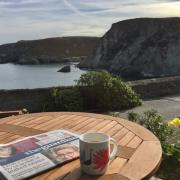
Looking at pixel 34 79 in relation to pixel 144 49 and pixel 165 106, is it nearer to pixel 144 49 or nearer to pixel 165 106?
pixel 165 106

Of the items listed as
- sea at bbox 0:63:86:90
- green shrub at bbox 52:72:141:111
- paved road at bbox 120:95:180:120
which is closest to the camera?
paved road at bbox 120:95:180:120

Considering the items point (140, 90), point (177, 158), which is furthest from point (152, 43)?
point (177, 158)

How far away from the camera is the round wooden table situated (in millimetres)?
2288

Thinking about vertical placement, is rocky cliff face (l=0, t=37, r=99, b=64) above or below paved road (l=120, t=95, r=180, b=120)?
below

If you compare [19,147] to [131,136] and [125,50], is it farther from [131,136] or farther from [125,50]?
[125,50]

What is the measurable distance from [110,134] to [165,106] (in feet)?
21.0

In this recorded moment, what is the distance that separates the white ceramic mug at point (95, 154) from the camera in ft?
7.16

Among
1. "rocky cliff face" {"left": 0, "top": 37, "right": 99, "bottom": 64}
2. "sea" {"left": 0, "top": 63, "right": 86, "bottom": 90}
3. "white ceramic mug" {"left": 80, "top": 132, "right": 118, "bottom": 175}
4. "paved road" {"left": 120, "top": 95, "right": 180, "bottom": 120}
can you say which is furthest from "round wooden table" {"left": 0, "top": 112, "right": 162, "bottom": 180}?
"rocky cliff face" {"left": 0, "top": 37, "right": 99, "bottom": 64}

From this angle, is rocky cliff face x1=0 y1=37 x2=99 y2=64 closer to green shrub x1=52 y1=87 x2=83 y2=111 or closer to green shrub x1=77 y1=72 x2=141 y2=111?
green shrub x1=77 y1=72 x2=141 y2=111

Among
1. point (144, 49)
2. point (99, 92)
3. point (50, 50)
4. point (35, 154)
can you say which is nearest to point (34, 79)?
point (99, 92)

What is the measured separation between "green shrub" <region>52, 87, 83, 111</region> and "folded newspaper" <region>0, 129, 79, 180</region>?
5.53 metres

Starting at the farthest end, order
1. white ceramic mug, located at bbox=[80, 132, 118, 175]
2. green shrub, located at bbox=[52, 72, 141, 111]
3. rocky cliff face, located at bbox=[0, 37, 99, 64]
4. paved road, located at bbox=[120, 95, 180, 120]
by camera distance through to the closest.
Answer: rocky cliff face, located at bbox=[0, 37, 99, 64] < green shrub, located at bbox=[52, 72, 141, 111] < paved road, located at bbox=[120, 95, 180, 120] < white ceramic mug, located at bbox=[80, 132, 118, 175]

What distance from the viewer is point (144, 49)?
77125 millimetres

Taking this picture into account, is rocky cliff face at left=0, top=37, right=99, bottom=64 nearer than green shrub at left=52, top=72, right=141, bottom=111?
No
